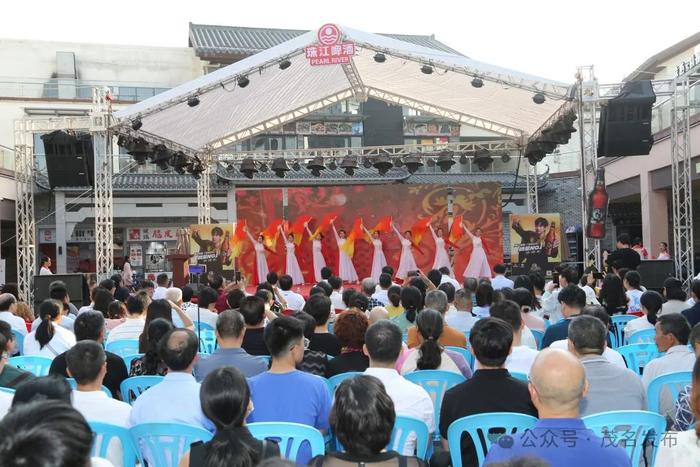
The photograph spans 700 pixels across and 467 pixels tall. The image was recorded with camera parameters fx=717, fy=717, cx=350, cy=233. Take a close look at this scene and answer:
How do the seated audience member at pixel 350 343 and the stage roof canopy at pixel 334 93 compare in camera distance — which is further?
the stage roof canopy at pixel 334 93

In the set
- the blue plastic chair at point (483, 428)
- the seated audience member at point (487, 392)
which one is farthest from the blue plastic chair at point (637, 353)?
the blue plastic chair at point (483, 428)

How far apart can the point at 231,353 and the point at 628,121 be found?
8492mm

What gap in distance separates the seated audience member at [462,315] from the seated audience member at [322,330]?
119 centimetres

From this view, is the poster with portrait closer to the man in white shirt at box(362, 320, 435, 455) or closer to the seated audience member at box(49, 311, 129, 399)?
the seated audience member at box(49, 311, 129, 399)

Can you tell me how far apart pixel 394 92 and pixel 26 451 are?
44.6 feet

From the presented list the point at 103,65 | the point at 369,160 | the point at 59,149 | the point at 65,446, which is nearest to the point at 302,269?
the point at 369,160

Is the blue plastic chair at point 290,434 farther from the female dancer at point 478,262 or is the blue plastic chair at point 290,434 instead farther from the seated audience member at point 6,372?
the female dancer at point 478,262

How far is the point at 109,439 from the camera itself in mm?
3105

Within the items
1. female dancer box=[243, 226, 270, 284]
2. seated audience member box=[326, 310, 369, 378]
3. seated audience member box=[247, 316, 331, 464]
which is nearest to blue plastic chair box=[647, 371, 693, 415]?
seated audience member box=[326, 310, 369, 378]

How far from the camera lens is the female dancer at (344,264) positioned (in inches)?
646

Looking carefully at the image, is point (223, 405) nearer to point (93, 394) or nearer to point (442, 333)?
point (93, 394)

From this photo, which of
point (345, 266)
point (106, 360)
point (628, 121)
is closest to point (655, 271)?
point (628, 121)

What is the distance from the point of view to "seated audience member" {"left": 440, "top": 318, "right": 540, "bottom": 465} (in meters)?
3.09

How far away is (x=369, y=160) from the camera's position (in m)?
16.1
